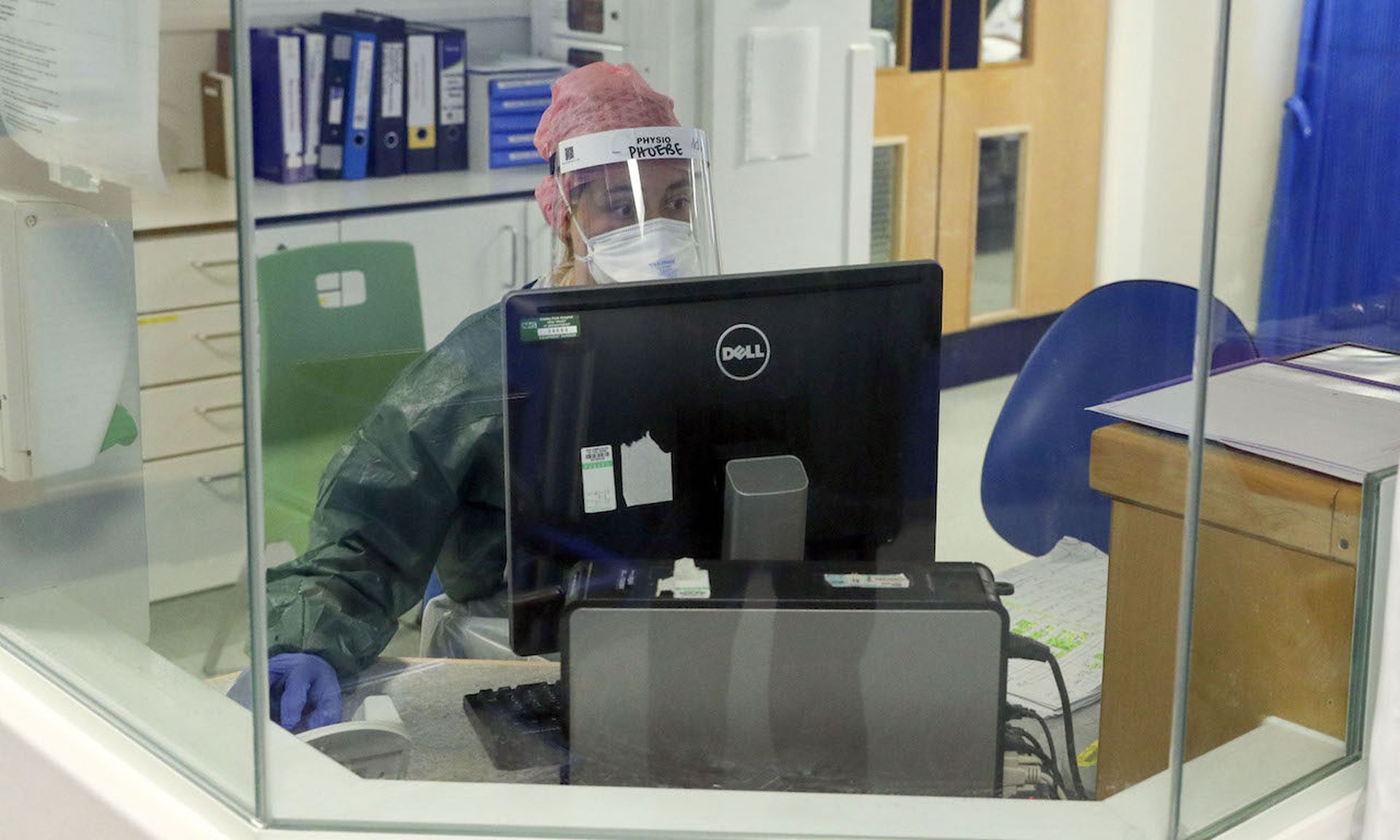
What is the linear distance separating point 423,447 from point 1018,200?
0.70 meters

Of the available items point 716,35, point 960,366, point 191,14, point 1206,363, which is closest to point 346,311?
point 191,14

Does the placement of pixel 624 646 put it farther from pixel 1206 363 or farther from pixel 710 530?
pixel 1206 363

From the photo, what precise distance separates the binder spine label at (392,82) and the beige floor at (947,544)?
58 cm

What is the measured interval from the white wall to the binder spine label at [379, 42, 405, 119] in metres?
0.72

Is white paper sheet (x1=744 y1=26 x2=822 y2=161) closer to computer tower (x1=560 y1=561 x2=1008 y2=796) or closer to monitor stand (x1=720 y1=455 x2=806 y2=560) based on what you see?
monitor stand (x1=720 y1=455 x2=806 y2=560)

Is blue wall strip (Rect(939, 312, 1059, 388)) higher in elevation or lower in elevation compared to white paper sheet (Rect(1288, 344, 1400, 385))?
lower

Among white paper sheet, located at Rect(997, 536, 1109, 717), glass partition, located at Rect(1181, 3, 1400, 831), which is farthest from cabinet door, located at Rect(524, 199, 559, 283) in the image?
glass partition, located at Rect(1181, 3, 1400, 831)

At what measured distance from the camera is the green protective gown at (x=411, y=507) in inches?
44.1

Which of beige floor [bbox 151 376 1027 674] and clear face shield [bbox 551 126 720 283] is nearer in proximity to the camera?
beige floor [bbox 151 376 1027 674]

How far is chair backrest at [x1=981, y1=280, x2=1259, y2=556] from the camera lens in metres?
1.06

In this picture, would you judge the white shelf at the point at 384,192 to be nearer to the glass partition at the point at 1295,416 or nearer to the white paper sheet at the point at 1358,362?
the glass partition at the point at 1295,416

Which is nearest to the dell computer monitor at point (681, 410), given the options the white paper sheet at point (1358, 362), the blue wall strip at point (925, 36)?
the white paper sheet at point (1358, 362)

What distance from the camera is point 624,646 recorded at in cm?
Result: 94

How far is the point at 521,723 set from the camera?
1.03 meters
